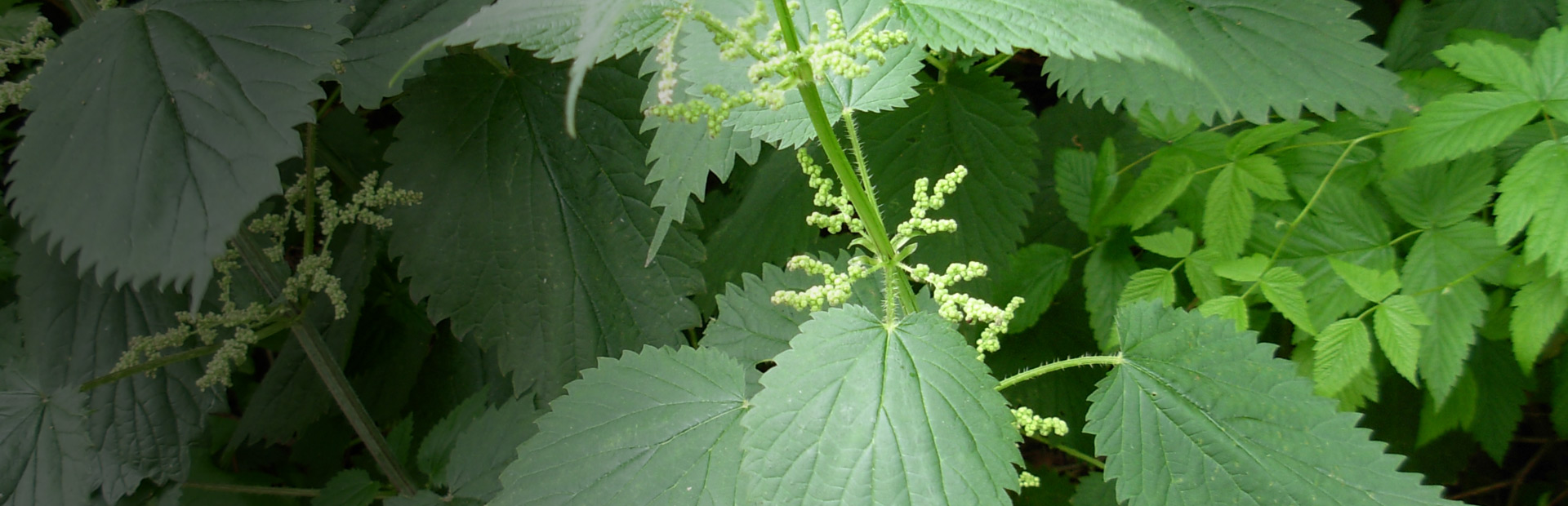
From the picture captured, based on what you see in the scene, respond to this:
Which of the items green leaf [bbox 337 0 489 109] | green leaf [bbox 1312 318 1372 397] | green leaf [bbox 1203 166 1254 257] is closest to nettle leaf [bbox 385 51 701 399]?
green leaf [bbox 337 0 489 109]

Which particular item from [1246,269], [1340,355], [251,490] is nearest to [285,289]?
[251,490]

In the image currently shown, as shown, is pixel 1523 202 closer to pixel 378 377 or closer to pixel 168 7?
pixel 168 7

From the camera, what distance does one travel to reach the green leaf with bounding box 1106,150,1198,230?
5.03ft

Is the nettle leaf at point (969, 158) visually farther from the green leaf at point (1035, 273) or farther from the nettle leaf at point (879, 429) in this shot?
the nettle leaf at point (879, 429)

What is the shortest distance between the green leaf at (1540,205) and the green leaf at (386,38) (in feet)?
5.53

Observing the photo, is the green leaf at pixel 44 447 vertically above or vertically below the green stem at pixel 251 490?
above

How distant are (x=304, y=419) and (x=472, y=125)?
0.91m

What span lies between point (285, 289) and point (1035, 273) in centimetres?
146

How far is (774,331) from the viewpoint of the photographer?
141 cm

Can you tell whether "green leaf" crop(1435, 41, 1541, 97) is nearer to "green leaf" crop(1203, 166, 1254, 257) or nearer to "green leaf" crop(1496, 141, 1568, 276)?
"green leaf" crop(1496, 141, 1568, 276)

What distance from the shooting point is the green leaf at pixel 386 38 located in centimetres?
144

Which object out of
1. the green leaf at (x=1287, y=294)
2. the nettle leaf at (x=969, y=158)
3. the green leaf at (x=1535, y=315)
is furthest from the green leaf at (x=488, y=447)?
the green leaf at (x=1535, y=315)

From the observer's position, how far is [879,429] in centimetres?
90

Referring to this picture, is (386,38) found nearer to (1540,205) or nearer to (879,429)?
(879,429)
